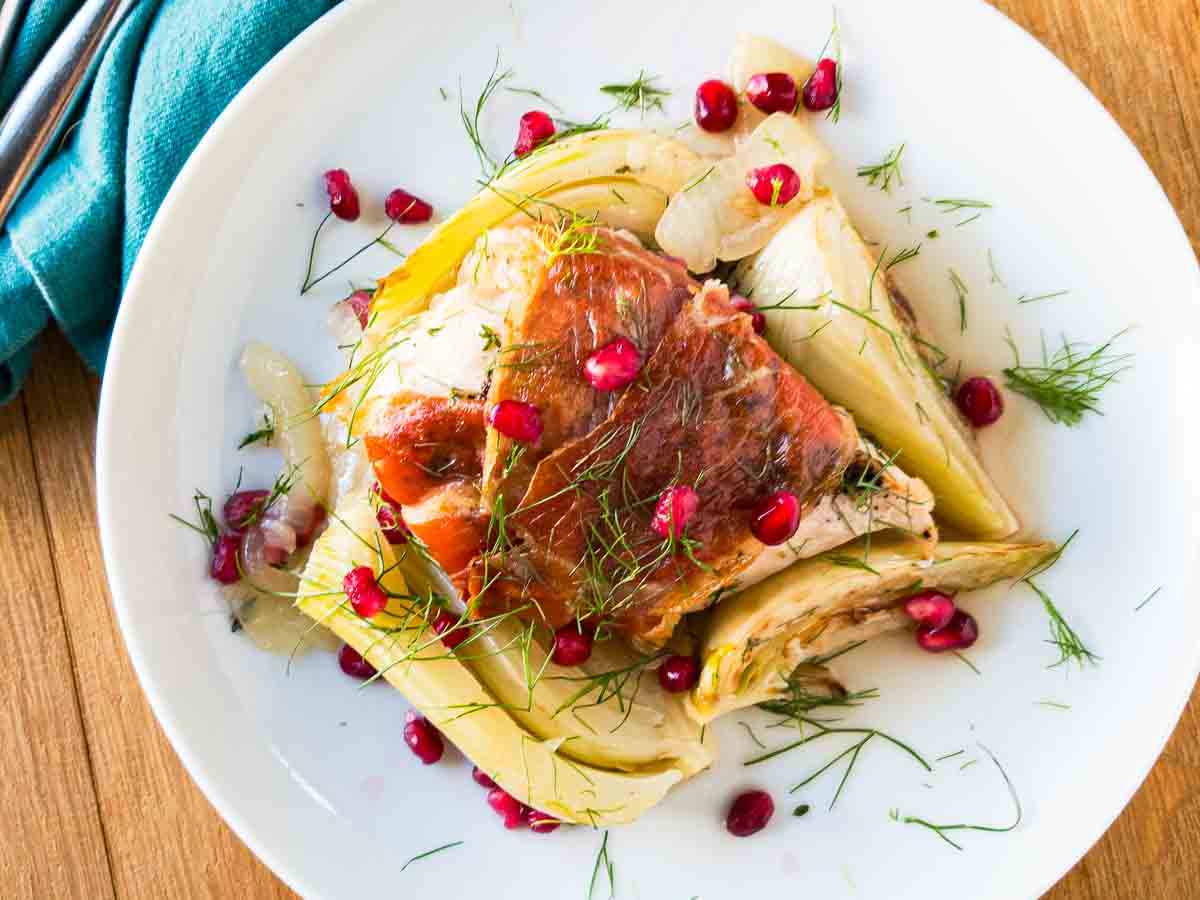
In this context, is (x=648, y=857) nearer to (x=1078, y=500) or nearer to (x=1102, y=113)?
(x=1078, y=500)

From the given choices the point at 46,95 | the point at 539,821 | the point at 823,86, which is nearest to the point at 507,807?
the point at 539,821

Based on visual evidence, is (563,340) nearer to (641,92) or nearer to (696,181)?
(696,181)

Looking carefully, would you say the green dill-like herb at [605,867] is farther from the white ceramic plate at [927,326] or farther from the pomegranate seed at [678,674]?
the pomegranate seed at [678,674]

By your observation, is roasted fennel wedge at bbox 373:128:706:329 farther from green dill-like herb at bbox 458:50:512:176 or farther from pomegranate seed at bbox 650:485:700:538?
pomegranate seed at bbox 650:485:700:538

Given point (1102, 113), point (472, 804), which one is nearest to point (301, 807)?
point (472, 804)

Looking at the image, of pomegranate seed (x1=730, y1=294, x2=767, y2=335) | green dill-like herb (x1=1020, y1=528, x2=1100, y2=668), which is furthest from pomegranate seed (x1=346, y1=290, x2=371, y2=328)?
green dill-like herb (x1=1020, y1=528, x2=1100, y2=668)

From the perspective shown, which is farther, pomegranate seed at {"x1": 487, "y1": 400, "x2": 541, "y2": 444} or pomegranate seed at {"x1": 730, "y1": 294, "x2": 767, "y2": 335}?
pomegranate seed at {"x1": 730, "y1": 294, "x2": 767, "y2": 335}

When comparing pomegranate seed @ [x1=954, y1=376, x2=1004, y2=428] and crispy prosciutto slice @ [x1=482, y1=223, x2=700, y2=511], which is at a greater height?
crispy prosciutto slice @ [x1=482, y1=223, x2=700, y2=511]
